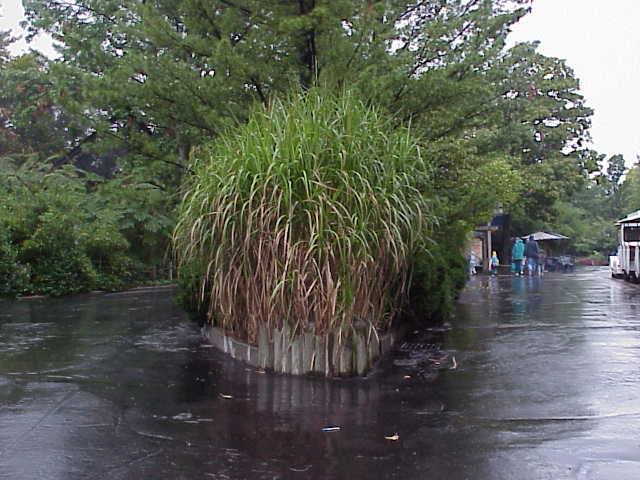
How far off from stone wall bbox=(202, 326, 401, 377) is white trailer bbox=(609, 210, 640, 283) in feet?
49.1

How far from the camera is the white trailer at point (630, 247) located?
21062 millimetres

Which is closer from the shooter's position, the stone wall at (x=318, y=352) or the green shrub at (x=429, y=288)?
the stone wall at (x=318, y=352)

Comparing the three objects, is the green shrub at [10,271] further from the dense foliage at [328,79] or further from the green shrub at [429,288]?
the green shrub at [429,288]

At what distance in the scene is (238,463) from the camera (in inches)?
186

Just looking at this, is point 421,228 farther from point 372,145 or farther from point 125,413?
point 125,413

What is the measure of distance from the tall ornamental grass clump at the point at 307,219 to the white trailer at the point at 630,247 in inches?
568

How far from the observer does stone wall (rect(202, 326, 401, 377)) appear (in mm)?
7223

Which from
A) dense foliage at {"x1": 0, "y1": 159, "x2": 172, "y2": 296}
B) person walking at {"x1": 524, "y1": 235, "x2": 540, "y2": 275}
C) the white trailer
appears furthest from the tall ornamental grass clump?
person walking at {"x1": 524, "y1": 235, "x2": 540, "y2": 275}

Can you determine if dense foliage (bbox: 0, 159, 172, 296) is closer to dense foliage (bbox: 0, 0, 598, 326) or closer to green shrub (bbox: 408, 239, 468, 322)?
dense foliage (bbox: 0, 0, 598, 326)

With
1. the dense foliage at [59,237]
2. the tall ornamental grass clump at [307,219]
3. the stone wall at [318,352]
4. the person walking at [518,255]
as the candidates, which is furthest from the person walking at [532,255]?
the stone wall at [318,352]

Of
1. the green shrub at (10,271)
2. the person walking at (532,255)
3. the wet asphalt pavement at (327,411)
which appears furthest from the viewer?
the person walking at (532,255)

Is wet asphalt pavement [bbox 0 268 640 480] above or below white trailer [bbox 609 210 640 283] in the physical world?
below

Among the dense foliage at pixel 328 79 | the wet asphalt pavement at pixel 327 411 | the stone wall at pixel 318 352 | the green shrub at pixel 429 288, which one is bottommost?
the wet asphalt pavement at pixel 327 411

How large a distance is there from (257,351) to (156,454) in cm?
300
